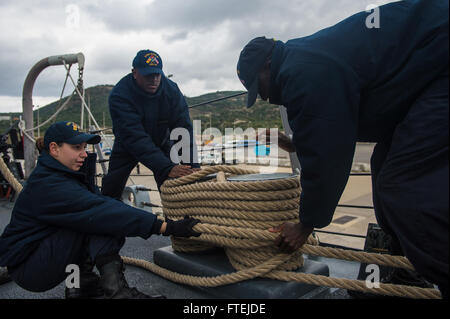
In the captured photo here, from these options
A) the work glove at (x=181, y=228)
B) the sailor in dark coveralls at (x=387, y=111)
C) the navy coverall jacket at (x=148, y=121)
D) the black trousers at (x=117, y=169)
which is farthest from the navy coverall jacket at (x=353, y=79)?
the black trousers at (x=117, y=169)

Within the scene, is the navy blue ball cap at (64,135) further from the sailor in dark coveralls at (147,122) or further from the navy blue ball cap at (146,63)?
the navy blue ball cap at (146,63)

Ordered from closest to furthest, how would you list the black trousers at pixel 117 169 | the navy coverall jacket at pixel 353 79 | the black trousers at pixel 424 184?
the black trousers at pixel 424 184, the navy coverall jacket at pixel 353 79, the black trousers at pixel 117 169

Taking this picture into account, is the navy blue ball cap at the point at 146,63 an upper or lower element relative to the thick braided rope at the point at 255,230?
upper

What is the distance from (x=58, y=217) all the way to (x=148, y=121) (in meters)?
1.12

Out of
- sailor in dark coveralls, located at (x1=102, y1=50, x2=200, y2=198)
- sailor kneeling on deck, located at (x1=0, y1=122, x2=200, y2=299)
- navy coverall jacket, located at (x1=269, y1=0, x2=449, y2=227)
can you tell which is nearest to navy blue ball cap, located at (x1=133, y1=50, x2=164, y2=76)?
sailor in dark coveralls, located at (x1=102, y1=50, x2=200, y2=198)

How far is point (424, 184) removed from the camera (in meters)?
0.91

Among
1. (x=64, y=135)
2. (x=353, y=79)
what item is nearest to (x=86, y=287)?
(x=64, y=135)

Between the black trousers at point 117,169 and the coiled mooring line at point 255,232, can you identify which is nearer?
the coiled mooring line at point 255,232

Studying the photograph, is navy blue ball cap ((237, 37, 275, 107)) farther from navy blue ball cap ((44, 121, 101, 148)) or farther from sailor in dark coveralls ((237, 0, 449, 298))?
navy blue ball cap ((44, 121, 101, 148))

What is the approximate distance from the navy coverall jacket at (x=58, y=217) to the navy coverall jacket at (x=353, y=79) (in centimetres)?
71

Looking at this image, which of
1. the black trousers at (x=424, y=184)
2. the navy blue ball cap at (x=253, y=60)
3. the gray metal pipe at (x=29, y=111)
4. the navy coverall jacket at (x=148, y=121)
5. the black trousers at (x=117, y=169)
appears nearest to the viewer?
the black trousers at (x=424, y=184)

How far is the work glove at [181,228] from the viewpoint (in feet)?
4.88
